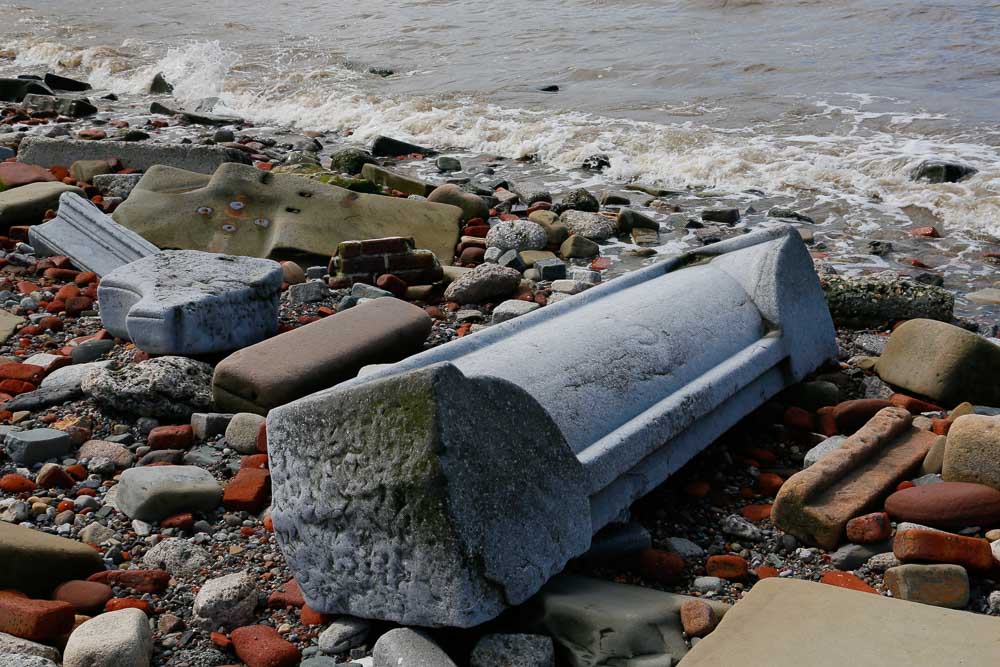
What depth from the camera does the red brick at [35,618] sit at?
2285mm

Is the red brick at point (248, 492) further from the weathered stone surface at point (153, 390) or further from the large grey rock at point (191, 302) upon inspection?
the large grey rock at point (191, 302)

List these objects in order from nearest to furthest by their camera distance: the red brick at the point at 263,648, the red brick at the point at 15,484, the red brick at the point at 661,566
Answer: the red brick at the point at 263,648, the red brick at the point at 661,566, the red brick at the point at 15,484

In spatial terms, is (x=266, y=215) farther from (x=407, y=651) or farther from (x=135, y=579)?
(x=407, y=651)

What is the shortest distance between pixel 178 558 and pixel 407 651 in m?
0.94

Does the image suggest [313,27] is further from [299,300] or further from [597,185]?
[299,300]

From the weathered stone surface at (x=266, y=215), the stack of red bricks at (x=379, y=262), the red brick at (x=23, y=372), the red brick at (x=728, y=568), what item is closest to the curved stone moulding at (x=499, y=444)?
the red brick at (x=728, y=568)

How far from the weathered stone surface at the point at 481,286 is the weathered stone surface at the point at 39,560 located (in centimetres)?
263

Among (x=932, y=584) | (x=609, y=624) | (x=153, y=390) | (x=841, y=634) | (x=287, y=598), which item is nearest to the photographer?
(x=841, y=634)

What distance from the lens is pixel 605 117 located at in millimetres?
9906

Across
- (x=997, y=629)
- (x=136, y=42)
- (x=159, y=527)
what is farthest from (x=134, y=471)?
(x=136, y=42)

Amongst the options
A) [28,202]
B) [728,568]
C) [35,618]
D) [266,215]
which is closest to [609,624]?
[728,568]

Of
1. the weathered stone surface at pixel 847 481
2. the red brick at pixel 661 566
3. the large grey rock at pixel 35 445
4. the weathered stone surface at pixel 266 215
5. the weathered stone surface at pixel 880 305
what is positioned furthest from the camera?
the weathered stone surface at pixel 266 215

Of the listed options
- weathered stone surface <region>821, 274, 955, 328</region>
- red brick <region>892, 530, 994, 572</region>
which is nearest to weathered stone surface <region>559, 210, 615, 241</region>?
weathered stone surface <region>821, 274, 955, 328</region>

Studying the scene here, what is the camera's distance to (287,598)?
2.54 m
